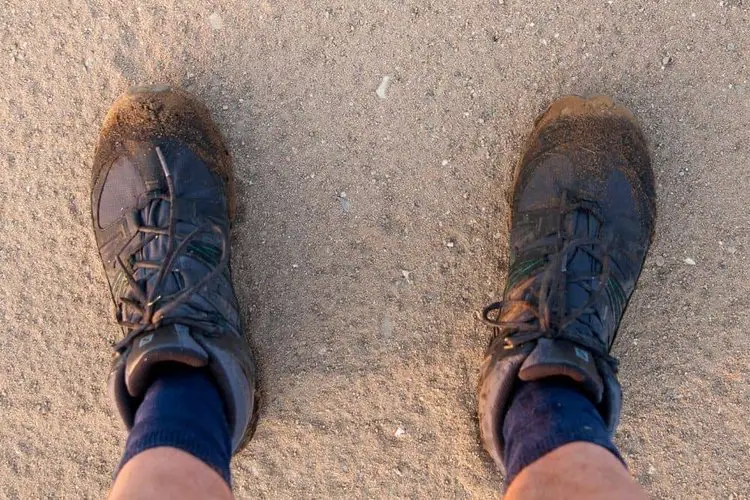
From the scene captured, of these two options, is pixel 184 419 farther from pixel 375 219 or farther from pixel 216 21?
pixel 216 21

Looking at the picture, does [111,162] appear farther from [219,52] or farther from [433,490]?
[433,490]

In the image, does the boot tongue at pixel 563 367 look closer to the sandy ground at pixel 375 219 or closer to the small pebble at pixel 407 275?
the sandy ground at pixel 375 219

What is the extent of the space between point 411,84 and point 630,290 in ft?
3.59

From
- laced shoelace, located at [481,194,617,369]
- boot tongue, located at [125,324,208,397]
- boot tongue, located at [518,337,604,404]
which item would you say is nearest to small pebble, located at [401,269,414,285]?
laced shoelace, located at [481,194,617,369]

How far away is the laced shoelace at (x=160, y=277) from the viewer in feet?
6.37

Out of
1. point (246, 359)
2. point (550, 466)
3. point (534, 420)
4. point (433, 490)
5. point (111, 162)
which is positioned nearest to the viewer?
point (550, 466)

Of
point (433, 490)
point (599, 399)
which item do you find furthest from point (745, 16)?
point (433, 490)

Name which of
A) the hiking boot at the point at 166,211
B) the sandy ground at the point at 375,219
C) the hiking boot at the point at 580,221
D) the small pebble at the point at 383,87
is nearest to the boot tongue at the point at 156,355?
the hiking boot at the point at 166,211

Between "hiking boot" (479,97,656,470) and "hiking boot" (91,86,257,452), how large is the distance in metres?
0.97

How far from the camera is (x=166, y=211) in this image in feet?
7.00

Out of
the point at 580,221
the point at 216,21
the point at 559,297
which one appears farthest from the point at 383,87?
the point at 559,297

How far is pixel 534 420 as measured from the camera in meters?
1.70

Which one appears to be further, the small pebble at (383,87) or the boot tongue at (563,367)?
the small pebble at (383,87)

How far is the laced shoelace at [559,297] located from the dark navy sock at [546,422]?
166 millimetres
